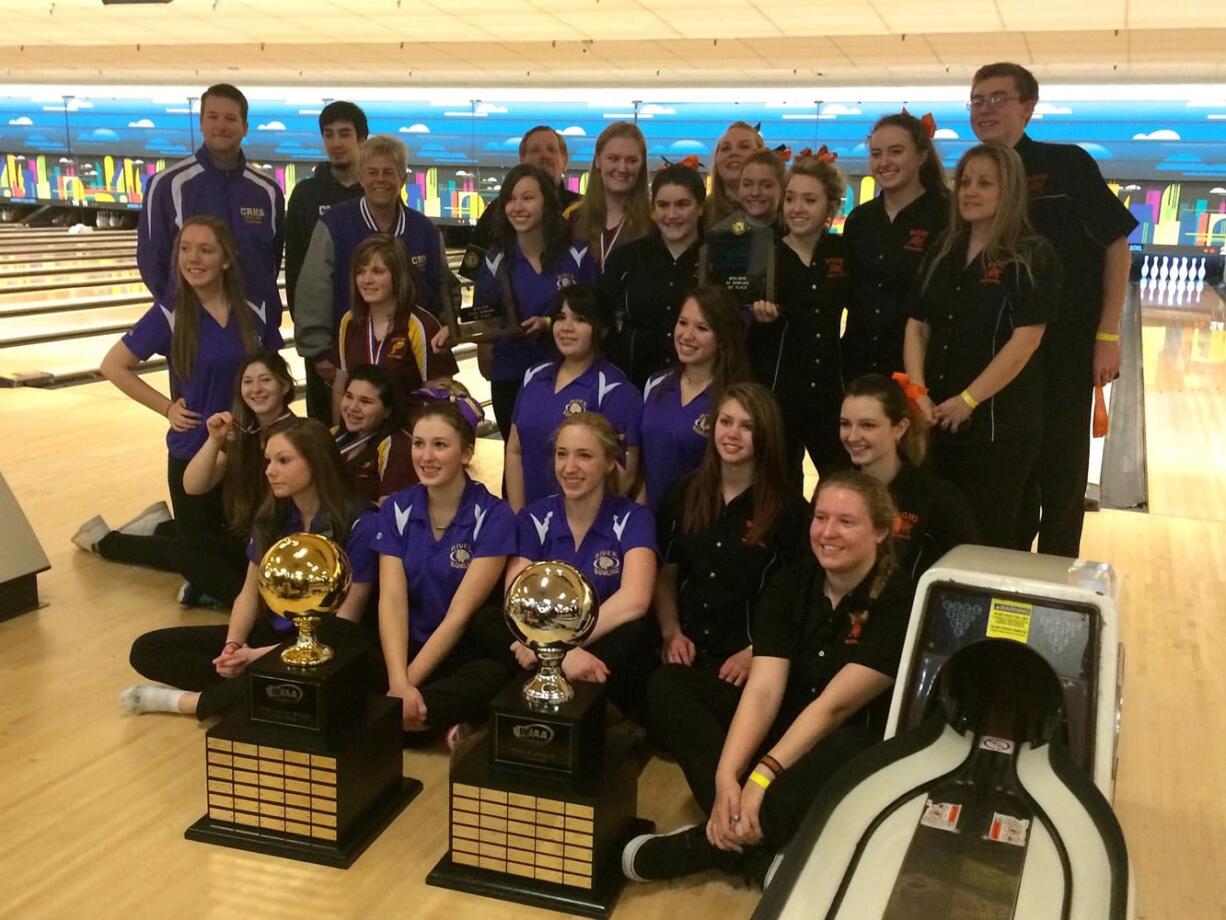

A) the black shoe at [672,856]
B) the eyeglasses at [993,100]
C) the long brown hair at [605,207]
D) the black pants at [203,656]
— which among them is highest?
the eyeglasses at [993,100]

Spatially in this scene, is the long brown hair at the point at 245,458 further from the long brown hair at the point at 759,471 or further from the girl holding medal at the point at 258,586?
the long brown hair at the point at 759,471

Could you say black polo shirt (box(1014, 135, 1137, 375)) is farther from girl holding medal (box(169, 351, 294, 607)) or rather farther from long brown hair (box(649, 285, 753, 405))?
girl holding medal (box(169, 351, 294, 607))

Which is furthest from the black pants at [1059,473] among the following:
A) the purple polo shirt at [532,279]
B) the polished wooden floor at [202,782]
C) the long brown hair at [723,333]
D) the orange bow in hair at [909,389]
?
the purple polo shirt at [532,279]

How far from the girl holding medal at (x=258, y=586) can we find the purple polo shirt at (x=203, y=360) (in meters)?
0.53

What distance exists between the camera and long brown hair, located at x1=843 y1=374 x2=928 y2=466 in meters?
1.99

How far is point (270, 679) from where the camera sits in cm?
171

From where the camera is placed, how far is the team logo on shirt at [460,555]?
2123mm

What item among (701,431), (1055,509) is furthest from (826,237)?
(1055,509)

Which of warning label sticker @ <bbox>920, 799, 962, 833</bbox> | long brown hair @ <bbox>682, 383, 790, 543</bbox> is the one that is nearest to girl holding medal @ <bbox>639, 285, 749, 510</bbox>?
long brown hair @ <bbox>682, 383, 790, 543</bbox>

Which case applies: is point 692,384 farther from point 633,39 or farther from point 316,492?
point 633,39

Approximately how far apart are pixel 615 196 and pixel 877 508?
48.2 inches

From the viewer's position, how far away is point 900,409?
2010mm

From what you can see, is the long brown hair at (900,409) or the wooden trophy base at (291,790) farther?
the long brown hair at (900,409)

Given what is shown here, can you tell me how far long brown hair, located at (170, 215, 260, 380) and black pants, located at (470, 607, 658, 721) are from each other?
1.02 m
